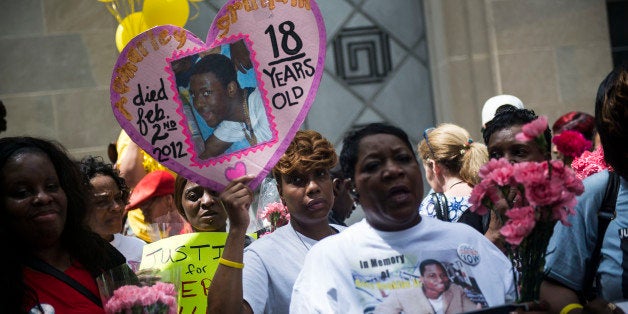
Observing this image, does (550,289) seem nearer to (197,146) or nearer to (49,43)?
(197,146)

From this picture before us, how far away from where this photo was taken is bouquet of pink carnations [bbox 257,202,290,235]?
18.3 feet

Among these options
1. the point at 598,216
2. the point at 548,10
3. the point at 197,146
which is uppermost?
the point at 548,10

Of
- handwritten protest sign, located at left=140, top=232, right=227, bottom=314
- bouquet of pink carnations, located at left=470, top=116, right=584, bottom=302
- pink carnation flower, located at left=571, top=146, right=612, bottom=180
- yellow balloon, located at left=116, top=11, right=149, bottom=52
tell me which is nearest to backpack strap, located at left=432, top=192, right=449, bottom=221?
pink carnation flower, located at left=571, top=146, right=612, bottom=180

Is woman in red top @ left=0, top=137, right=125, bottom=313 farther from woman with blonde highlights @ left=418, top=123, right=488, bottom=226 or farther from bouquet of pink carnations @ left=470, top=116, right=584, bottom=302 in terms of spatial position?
woman with blonde highlights @ left=418, top=123, right=488, bottom=226

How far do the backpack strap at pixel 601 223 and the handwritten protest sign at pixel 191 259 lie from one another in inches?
71.7

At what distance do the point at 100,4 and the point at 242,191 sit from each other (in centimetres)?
477

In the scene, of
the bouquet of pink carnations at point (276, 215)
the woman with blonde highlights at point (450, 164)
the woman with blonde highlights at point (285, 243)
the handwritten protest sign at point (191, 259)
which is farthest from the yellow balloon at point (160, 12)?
the woman with blonde highlights at point (285, 243)

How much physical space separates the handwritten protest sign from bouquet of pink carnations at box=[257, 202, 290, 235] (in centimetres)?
A: 54

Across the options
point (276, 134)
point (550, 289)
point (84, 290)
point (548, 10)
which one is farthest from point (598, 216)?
point (548, 10)

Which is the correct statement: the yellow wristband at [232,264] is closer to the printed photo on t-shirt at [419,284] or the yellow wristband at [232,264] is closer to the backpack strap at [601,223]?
the printed photo on t-shirt at [419,284]

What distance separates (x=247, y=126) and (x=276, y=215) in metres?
1.37

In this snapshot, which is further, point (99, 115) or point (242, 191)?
point (99, 115)

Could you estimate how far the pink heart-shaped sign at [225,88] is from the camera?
14.1 feet

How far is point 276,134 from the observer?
4.33 meters
